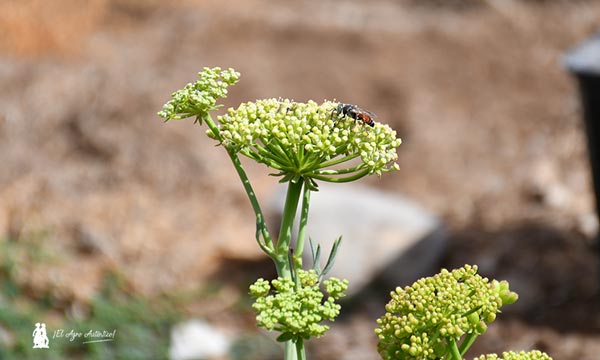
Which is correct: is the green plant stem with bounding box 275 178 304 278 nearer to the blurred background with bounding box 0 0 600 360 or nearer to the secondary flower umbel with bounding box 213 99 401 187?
the secondary flower umbel with bounding box 213 99 401 187

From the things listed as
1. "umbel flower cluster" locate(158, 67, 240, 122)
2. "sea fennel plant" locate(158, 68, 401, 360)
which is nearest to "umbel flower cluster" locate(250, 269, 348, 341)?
"sea fennel plant" locate(158, 68, 401, 360)

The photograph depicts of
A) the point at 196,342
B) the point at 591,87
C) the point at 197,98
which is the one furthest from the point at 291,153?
the point at 591,87

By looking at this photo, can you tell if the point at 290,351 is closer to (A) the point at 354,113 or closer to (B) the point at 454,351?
(B) the point at 454,351

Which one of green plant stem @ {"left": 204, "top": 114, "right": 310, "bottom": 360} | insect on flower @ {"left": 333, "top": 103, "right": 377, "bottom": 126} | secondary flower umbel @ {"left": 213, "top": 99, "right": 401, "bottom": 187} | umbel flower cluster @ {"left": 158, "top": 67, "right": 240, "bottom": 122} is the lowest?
green plant stem @ {"left": 204, "top": 114, "right": 310, "bottom": 360}

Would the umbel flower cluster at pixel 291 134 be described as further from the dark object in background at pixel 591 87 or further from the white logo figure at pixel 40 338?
the dark object in background at pixel 591 87

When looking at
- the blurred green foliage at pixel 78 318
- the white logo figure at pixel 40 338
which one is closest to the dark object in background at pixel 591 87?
the blurred green foliage at pixel 78 318

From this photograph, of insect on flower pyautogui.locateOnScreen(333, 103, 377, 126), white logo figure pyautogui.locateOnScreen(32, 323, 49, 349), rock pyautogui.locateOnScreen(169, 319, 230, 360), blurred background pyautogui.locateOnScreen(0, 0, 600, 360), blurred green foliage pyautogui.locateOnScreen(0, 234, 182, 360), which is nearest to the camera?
Result: insect on flower pyautogui.locateOnScreen(333, 103, 377, 126)

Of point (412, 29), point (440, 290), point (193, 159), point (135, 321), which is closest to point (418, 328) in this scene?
point (440, 290)
